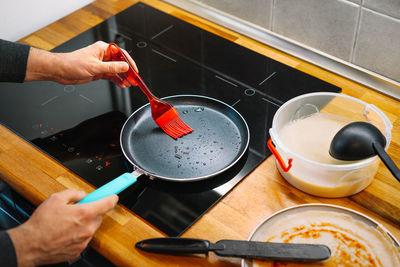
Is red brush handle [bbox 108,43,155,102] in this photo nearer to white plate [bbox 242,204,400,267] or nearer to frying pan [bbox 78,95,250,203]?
frying pan [bbox 78,95,250,203]

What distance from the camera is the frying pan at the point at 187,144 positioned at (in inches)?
38.0

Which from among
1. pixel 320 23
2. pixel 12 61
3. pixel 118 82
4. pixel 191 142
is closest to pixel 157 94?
pixel 118 82

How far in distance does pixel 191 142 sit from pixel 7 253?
0.44 meters

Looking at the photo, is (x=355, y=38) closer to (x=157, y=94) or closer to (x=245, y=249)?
(x=157, y=94)

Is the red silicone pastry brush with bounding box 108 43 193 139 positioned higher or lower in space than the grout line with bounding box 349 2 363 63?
lower

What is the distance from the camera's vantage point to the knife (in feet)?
2.57

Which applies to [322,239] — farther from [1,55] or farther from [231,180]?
[1,55]

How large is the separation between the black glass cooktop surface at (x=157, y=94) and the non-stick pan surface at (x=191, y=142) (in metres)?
0.02

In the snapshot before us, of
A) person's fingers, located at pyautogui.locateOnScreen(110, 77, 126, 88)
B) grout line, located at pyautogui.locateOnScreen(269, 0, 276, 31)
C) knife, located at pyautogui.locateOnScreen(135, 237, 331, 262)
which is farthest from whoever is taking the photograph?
grout line, located at pyautogui.locateOnScreen(269, 0, 276, 31)

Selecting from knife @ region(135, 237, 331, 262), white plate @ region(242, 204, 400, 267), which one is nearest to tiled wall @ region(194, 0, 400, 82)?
white plate @ region(242, 204, 400, 267)

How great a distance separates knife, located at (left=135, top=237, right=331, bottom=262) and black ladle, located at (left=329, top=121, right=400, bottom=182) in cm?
18

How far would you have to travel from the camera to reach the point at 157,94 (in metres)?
1.18

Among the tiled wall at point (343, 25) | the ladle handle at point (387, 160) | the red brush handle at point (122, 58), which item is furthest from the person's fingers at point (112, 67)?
the ladle handle at point (387, 160)

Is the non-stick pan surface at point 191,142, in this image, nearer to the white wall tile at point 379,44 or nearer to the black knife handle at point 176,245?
the black knife handle at point 176,245
